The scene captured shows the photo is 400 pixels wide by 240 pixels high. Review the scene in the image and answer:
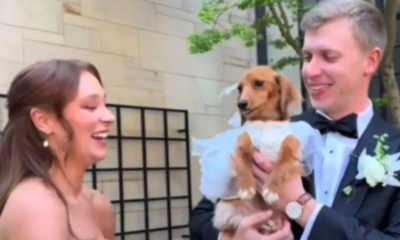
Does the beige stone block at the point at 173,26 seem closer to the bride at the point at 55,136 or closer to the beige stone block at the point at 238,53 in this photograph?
the beige stone block at the point at 238,53

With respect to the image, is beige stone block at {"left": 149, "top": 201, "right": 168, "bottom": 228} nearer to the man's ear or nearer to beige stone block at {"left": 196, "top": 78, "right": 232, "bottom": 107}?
beige stone block at {"left": 196, "top": 78, "right": 232, "bottom": 107}

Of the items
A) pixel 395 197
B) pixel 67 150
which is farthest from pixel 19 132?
pixel 395 197

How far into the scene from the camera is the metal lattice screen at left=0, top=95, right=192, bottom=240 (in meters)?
5.02

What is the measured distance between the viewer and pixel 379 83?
548cm

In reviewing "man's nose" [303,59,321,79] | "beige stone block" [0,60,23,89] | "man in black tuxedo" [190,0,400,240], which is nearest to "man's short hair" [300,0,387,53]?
"man in black tuxedo" [190,0,400,240]

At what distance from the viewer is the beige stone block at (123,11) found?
4926 millimetres

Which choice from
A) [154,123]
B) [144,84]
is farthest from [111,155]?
[144,84]

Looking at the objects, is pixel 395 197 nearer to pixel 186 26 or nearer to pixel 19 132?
pixel 19 132

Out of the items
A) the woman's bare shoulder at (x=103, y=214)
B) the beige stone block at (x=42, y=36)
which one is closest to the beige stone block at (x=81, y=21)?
the beige stone block at (x=42, y=36)

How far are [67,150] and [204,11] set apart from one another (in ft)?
9.48

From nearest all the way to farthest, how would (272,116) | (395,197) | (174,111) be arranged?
(395,197), (272,116), (174,111)

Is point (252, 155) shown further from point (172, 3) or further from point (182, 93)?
point (172, 3)

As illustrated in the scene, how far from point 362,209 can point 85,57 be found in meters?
3.50

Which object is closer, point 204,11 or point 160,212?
point 204,11
